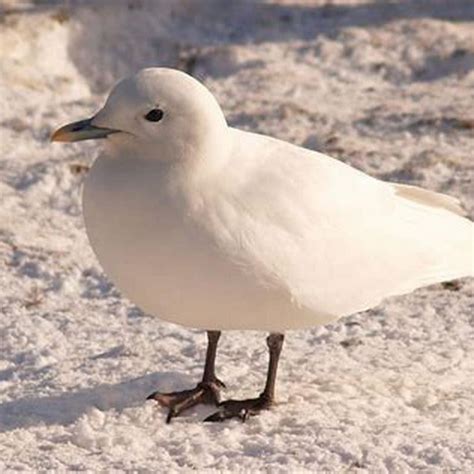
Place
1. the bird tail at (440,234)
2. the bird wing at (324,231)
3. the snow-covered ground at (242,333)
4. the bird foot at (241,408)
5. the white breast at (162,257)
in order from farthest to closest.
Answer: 1. the bird tail at (440,234)
2. the bird foot at (241,408)
3. the snow-covered ground at (242,333)
4. the bird wing at (324,231)
5. the white breast at (162,257)

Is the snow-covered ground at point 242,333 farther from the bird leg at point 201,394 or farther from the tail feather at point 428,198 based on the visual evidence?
the tail feather at point 428,198

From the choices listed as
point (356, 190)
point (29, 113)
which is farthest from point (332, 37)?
point (356, 190)

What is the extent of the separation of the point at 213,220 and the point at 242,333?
4.99ft

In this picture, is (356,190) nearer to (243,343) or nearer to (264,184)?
(264,184)

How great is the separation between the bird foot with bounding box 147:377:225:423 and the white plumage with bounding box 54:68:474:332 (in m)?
0.46

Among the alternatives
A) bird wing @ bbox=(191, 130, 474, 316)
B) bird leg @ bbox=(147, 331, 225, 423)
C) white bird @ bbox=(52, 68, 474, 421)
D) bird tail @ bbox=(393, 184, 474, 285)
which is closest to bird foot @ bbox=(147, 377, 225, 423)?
bird leg @ bbox=(147, 331, 225, 423)

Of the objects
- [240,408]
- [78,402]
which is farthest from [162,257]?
[78,402]

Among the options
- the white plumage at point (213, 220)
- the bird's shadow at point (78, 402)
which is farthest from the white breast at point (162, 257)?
the bird's shadow at point (78, 402)

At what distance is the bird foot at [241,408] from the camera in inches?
200

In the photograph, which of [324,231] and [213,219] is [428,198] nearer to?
[324,231]

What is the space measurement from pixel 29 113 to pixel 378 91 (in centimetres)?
205

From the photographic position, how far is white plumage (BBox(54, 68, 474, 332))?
4578mm

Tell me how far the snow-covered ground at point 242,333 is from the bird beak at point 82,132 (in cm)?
94

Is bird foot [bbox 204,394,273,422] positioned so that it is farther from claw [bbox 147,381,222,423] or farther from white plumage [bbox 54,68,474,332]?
white plumage [bbox 54,68,474,332]
